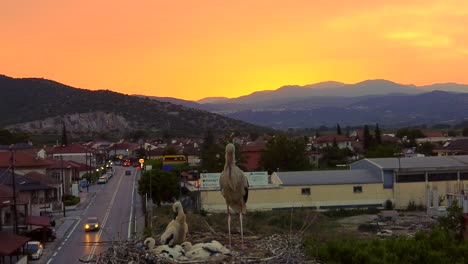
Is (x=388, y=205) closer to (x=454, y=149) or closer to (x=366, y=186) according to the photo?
(x=366, y=186)

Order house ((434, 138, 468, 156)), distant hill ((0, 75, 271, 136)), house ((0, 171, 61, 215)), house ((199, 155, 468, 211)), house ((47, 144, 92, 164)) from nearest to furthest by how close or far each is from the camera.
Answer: house ((0, 171, 61, 215)) < house ((199, 155, 468, 211)) < house ((434, 138, 468, 156)) < house ((47, 144, 92, 164)) < distant hill ((0, 75, 271, 136))

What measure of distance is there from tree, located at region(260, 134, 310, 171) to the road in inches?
498

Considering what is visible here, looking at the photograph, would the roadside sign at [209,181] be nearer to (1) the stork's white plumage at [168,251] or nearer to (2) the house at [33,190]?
(2) the house at [33,190]

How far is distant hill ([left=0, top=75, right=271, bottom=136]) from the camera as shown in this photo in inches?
5650

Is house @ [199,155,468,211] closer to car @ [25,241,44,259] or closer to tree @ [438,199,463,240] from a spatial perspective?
car @ [25,241,44,259]

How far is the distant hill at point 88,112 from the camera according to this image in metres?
144

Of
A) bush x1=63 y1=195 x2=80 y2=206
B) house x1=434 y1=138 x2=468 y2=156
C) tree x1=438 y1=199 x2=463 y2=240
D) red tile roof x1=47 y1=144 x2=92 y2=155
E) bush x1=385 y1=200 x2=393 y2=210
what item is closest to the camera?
tree x1=438 y1=199 x2=463 y2=240

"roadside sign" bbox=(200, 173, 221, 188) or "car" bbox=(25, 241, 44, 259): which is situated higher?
"roadside sign" bbox=(200, 173, 221, 188)

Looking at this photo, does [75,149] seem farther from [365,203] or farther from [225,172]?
[225,172]

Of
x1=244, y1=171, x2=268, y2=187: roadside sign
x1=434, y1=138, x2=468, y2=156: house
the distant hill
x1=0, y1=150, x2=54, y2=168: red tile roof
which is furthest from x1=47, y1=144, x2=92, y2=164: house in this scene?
the distant hill

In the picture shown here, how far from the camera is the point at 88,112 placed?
15688cm

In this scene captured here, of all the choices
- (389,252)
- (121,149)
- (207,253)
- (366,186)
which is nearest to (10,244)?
(389,252)

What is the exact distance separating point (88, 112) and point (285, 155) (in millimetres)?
109419

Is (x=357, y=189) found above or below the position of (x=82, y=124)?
below
